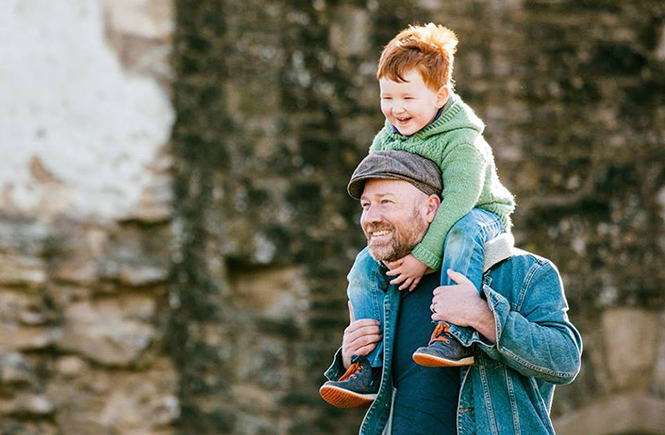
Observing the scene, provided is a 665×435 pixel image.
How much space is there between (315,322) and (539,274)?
3164mm

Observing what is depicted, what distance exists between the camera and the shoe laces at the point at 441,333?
227cm

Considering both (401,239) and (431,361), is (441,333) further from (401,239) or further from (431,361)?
(401,239)

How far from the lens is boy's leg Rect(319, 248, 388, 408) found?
95.0 inches

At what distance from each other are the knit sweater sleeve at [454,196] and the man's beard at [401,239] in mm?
16

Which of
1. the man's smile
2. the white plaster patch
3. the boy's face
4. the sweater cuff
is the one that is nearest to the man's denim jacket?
the sweater cuff

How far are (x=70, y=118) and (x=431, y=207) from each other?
327 cm

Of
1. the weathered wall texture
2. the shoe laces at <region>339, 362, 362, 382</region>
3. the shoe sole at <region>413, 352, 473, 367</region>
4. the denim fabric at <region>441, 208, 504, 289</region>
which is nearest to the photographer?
the shoe sole at <region>413, 352, 473, 367</region>

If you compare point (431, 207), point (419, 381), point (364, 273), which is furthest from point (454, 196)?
point (419, 381)

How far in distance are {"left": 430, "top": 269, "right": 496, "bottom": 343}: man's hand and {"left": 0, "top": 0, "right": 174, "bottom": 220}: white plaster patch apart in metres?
3.28

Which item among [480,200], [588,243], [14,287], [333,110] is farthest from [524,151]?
[480,200]

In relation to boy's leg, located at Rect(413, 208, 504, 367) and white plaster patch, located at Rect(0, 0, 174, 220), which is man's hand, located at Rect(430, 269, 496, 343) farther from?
white plaster patch, located at Rect(0, 0, 174, 220)

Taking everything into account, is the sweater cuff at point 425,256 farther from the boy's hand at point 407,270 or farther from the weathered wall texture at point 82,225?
the weathered wall texture at point 82,225

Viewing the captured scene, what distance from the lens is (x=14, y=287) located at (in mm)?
5117

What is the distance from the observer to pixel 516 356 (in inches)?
88.4
